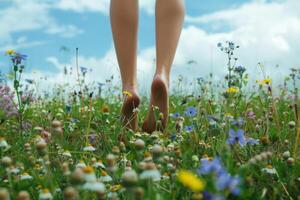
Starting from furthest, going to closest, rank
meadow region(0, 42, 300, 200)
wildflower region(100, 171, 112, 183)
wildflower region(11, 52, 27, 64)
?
wildflower region(11, 52, 27, 64) < wildflower region(100, 171, 112, 183) < meadow region(0, 42, 300, 200)

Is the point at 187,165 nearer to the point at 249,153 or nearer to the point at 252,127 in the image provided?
the point at 249,153

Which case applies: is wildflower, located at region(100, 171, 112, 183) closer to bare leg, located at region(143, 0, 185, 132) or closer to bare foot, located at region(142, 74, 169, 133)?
bare foot, located at region(142, 74, 169, 133)

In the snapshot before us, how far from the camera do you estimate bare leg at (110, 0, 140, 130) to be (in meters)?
3.21

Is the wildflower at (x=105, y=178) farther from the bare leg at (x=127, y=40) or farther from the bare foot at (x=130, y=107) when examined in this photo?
the bare leg at (x=127, y=40)

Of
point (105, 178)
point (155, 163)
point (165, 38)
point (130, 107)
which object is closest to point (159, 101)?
point (130, 107)

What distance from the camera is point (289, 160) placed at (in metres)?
1.76

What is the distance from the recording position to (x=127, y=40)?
3.26 metres

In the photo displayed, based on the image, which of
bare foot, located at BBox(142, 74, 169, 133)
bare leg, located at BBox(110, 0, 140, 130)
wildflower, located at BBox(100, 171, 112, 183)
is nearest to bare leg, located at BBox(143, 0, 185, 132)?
bare foot, located at BBox(142, 74, 169, 133)

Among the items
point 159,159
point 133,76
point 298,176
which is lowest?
point 298,176

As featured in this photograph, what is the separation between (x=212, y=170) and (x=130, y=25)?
90.3 inches

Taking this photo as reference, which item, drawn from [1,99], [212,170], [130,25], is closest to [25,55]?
[1,99]

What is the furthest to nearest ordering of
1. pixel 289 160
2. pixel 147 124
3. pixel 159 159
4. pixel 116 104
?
pixel 116 104 < pixel 147 124 < pixel 289 160 < pixel 159 159

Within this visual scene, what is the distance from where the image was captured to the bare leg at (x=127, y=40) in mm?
3207

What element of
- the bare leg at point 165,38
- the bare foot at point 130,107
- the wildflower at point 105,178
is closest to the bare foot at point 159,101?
the bare leg at point 165,38
